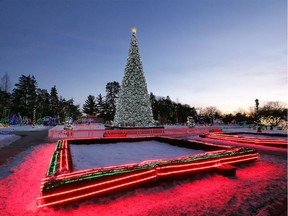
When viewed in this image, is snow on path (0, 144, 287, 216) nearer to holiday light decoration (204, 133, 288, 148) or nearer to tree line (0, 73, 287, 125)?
holiday light decoration (204, 133, 288, 148)

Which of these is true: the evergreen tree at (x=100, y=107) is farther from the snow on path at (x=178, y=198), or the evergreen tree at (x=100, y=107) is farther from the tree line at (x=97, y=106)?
the snow on path at (x=178, y=198)

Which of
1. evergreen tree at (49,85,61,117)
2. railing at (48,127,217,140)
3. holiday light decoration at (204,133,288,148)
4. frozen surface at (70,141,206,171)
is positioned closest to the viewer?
frozen surface at (70,141,206,171)

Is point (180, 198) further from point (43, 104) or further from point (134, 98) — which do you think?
point (43, 104)

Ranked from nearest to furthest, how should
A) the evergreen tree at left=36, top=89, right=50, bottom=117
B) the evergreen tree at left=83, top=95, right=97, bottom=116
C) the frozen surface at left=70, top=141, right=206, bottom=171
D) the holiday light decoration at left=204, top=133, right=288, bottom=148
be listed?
the frozen surface at left=70, top=141, right=206, bottom=171 < the holiday light decoration at left=204, top=133, right=288, bottom=148 < the evergreen tree at left=36, top=89, right=50, bottom=117 < the evergreen tree at left=83, top=95, right=97, bottom=116

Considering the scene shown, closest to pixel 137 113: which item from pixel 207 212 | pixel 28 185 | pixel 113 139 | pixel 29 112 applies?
pixel 113 139

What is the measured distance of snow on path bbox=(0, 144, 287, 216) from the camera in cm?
443

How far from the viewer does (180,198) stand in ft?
16.9

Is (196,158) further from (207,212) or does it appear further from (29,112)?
(29,112)

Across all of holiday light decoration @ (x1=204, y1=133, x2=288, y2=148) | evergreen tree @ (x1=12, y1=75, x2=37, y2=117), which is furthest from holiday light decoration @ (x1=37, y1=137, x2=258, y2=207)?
evergreen tree @ (x1=12, y1=75, x2=37, y2=117)

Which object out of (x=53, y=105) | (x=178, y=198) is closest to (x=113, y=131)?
(x=178, y=198)

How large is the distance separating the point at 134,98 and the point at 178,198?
21.6 metres

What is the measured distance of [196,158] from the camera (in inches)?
296

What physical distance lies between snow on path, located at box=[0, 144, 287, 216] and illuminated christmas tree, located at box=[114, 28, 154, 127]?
1923cm

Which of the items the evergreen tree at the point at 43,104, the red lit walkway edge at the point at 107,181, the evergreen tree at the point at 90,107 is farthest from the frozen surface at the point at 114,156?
the evergreen tree at the point at 90,107
